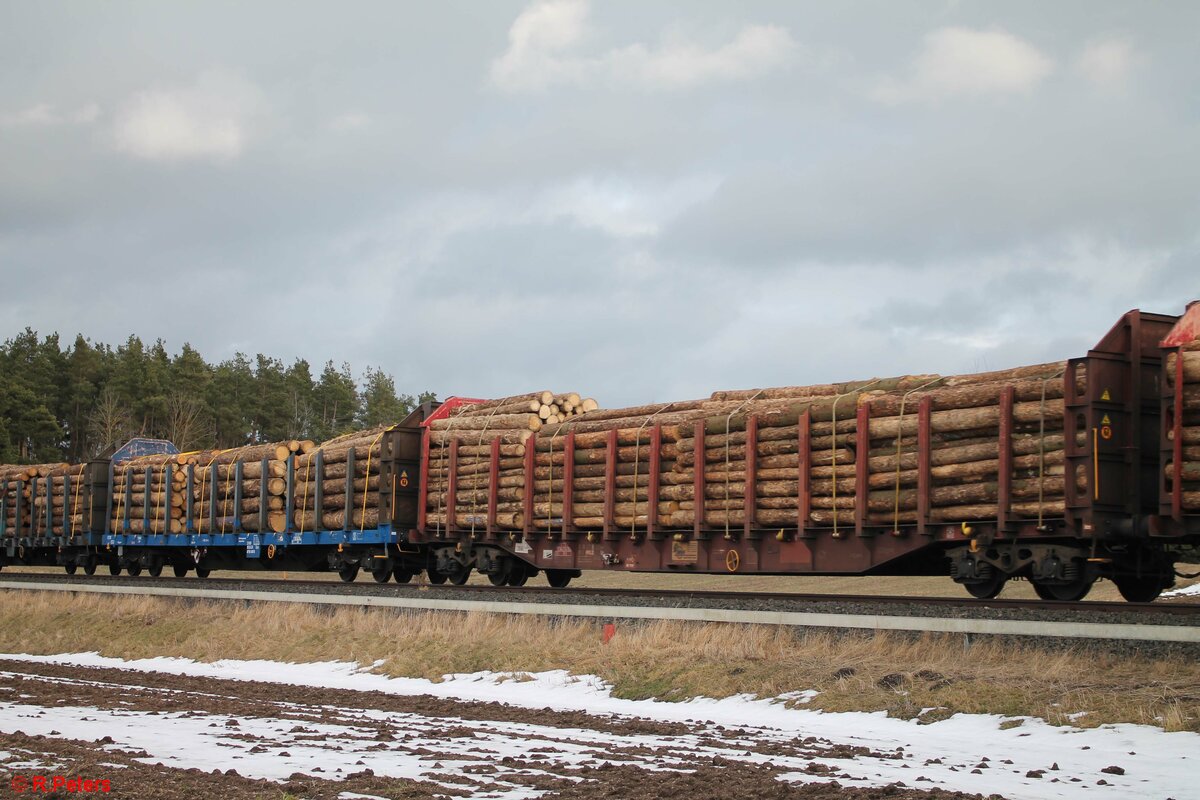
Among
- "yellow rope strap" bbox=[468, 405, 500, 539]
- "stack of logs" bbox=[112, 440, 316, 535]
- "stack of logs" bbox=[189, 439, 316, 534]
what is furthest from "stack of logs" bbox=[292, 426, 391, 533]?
"yellow rope strap" bbox=[468, 405, 500, 539]

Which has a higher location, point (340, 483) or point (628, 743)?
point (340, 483)

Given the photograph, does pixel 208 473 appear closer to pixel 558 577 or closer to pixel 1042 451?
pixel 558 577

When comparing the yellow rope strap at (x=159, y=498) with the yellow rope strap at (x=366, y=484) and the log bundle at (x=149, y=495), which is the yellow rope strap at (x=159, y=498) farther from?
the yellow rope strap at (x=366, y=484)

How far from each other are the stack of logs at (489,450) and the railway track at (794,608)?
1.89 metres

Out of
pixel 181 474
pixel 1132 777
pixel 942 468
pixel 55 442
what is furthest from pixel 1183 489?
pixel 55 442

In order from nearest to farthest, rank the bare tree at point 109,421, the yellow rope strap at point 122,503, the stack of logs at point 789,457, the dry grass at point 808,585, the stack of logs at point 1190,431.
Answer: the stack of logs at point 1190,431, the stack of logs at point 789,457, the dry grass at point 808,585, the yellow rope strap at point 122,503, the bare tree at point 109,421

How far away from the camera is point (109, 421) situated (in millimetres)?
69250

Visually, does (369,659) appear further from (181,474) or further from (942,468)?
(181,474)

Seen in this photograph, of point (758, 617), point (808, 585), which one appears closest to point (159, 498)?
point (808, 585)

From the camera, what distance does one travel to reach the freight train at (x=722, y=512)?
43.4 feet

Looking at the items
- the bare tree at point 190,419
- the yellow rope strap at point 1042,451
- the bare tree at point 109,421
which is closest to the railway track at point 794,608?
the yellow rope strap at point 1042,451

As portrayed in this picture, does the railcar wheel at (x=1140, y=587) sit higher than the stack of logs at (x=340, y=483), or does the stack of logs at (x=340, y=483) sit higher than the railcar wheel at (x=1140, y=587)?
the stack of logs at (x=340, y=483)

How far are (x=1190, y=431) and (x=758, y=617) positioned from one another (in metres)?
4.98

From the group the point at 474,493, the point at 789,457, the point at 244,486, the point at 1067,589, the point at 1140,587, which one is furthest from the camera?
the point at 244,486
